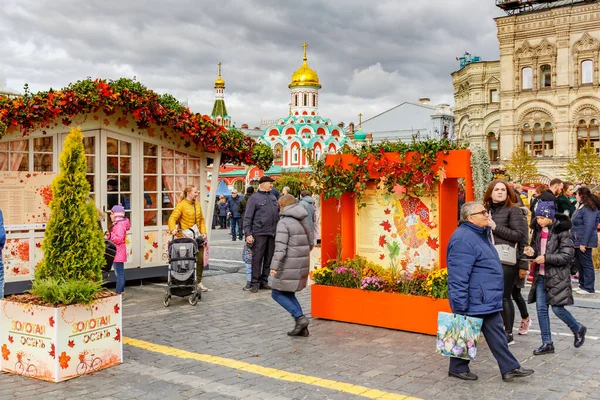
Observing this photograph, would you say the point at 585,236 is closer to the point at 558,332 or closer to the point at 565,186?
the point at 565,186

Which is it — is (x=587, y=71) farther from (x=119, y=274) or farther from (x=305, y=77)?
(x=119, y=274)

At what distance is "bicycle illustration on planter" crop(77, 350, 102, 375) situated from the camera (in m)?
5.98

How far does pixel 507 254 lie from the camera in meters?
6.82

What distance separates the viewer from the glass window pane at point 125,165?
451 inches

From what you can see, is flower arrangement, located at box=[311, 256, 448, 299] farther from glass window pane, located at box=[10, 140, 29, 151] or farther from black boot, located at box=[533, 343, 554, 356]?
glass window pane, located at box=[10, 140, 29, 151]

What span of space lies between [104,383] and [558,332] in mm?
5471

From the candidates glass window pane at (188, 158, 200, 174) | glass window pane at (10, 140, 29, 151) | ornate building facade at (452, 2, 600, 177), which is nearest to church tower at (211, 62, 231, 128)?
ornate building facade at (452, 2, 600, 177)

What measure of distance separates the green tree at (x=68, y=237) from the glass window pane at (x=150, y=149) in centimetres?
574

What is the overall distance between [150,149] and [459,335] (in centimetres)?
796

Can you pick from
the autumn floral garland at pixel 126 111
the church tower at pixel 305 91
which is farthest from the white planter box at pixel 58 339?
the church tower at pixel 305 91

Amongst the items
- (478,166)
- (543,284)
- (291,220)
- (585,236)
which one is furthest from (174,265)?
(585,236)

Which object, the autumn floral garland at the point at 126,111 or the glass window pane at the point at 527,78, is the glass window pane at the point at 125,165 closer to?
A: the autumn floral garland at the point at 126,111

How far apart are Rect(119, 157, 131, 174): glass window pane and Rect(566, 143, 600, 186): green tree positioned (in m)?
33.3

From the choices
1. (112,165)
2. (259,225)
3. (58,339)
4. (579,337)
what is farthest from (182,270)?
(579,337)
